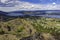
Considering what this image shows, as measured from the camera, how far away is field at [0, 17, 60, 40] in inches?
95.5

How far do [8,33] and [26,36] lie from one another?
36 cm

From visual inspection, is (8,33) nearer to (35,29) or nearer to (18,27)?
(18,27)

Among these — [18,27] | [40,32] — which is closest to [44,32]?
[40,32]

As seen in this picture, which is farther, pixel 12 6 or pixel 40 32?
pixel 12 6

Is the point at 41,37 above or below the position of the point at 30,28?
below

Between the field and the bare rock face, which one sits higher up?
the field

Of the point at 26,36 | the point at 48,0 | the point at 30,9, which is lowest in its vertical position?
the point at 26,36

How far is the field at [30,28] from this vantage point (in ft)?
7.96

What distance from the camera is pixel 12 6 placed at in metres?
2.61

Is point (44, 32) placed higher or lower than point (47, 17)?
lower

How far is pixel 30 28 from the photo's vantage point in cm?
249

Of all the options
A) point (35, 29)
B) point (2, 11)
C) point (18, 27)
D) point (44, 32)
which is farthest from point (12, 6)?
point (44, 32)

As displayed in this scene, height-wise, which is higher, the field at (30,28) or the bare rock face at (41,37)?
the field at (30,28)

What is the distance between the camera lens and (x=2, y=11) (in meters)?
2.60
